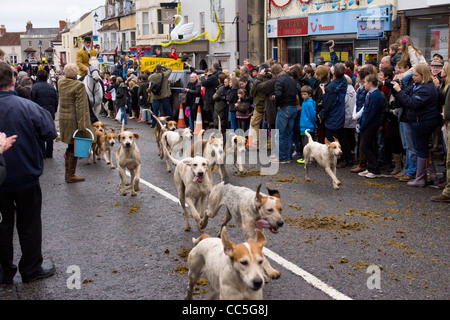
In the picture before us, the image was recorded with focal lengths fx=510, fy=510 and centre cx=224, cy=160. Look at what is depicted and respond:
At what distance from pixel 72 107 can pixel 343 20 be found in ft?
51.9

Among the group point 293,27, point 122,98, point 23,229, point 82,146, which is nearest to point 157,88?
point 122,98

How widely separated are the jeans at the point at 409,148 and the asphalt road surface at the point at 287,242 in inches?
15.4

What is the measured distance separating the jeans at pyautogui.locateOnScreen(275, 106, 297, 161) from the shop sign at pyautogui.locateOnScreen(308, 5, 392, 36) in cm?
1016

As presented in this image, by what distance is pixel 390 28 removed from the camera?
790 inches

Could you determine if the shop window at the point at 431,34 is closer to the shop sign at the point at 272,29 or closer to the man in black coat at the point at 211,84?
the man in black coat at the point at 211,84

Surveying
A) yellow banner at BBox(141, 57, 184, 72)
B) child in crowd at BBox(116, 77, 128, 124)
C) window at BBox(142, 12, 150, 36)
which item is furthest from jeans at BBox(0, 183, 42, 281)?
window at BBox(142, 12, 150, 36)

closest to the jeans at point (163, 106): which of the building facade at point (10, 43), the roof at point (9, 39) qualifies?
the building facade at point (10, 43)

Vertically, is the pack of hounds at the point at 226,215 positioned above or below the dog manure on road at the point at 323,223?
above

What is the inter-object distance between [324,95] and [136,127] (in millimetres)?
9622

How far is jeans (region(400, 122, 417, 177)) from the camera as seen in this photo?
975cm

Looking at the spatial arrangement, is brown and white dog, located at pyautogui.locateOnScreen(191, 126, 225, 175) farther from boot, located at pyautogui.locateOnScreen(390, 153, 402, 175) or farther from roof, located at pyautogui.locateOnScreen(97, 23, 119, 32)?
roof, located at pyautogui.locateOnScreen(97, 23, 119, 32)

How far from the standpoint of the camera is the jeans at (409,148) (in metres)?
9.75
